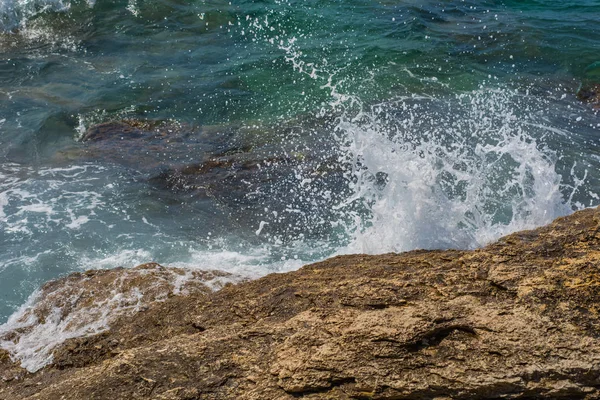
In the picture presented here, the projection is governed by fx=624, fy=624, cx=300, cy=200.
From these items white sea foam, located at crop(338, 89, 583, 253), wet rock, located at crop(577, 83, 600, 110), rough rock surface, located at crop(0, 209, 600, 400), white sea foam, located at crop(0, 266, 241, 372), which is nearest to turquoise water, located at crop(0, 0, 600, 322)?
white sea foam, located at crop(338, 89, 583, 253)

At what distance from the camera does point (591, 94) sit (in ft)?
38.2

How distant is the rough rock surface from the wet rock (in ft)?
26.5

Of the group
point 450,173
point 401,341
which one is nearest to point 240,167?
point 450,173

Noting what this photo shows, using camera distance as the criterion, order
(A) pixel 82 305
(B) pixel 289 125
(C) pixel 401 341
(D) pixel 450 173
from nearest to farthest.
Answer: (C) pixel 401 341
(A) pixel 82 305
(D) pixel 450 173
(B) pixel 289 125

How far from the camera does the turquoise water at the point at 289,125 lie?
290 inches

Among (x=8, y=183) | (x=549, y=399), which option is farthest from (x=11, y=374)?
(x=8, y=183)

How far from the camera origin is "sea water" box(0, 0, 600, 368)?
733cm

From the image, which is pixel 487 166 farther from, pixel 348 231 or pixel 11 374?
pixel 11 374

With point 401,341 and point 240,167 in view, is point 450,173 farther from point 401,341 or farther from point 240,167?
point 401,341

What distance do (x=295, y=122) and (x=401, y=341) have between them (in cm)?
737

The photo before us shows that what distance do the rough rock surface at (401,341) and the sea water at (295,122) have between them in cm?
229

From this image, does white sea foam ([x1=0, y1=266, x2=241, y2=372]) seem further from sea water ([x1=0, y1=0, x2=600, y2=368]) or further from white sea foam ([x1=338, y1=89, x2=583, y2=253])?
white sea foam ([x1=338, y1=89, x2=583, y2=253])

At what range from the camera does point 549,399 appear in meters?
3.14

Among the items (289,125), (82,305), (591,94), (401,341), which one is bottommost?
(82,305)
